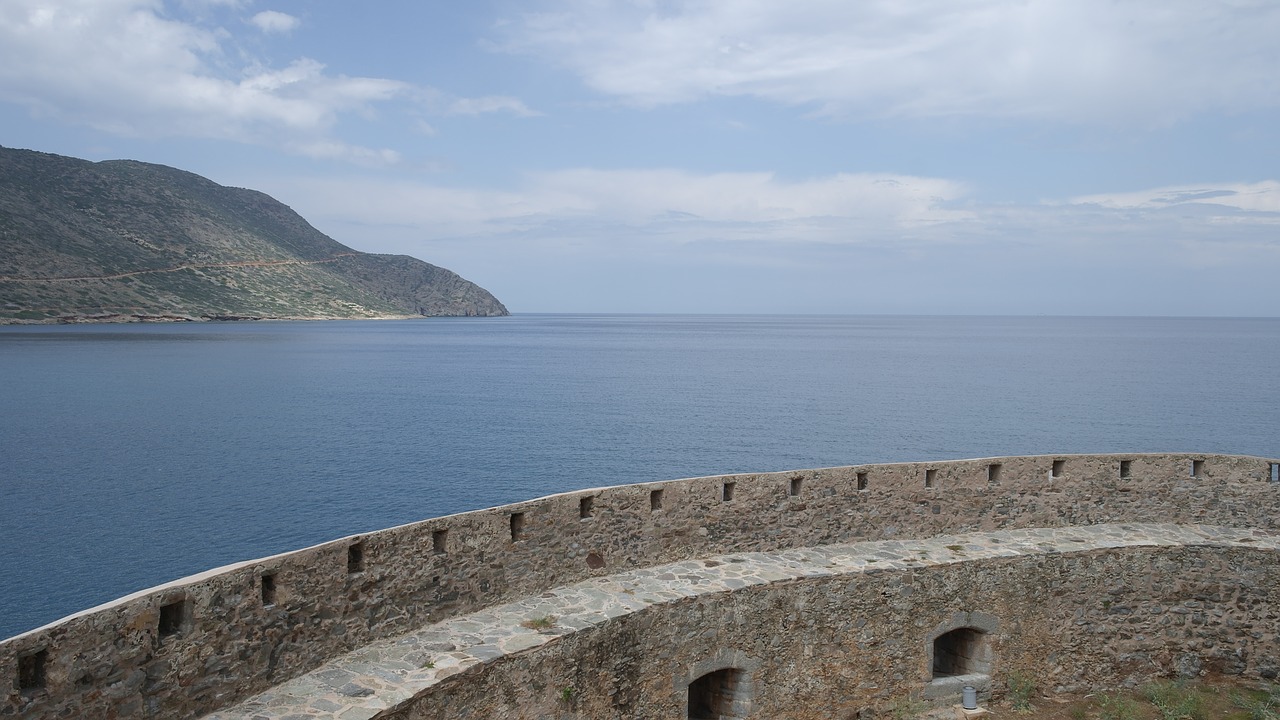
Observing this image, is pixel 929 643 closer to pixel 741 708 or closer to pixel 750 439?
pixel 741 708

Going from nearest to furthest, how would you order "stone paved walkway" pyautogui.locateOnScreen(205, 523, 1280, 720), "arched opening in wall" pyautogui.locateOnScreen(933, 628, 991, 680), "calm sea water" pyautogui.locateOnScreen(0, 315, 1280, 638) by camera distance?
"stone paved walkway" pyautogui.locateOnScreen(205, 523, 1280, 720), "arched opening in wall" pyautogui.locateOnScreen(933, 628, 991, 680), "calm sea water" pyautogui.locateOnScreen(0, 315, 1280, 638)

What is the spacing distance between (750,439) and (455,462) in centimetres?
1253

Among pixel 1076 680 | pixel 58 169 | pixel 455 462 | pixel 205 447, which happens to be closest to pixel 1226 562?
pixel 1076 680

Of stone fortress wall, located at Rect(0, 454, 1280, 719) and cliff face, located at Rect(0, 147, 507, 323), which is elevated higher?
cliff face, located at Rect(0, 147, 507, 323)

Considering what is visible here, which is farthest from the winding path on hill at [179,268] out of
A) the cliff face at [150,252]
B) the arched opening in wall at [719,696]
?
the arched opening in wall at [719,696]

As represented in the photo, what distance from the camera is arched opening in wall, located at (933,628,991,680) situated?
12.2 metres

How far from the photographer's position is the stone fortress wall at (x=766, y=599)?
23.7 feet

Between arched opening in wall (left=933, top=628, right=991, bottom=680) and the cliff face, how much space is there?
9862 cm

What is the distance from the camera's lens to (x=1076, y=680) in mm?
12633

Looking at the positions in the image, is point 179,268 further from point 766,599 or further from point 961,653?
point 961,653

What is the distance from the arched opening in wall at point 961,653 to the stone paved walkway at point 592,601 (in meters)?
1.18

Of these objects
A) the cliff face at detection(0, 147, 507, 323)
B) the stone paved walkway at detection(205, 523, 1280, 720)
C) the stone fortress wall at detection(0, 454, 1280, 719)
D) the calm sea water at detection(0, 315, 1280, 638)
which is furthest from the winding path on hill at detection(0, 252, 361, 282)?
the stone paved walkway at detection(205, 523, 1280, 720)

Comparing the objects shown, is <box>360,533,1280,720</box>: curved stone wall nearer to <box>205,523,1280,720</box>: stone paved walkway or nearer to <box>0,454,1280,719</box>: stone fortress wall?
<box>0,454,1280,719</box>: stone fortress wall

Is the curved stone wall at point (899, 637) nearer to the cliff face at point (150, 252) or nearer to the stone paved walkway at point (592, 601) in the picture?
the stone paved walkway at point (592, 601)
